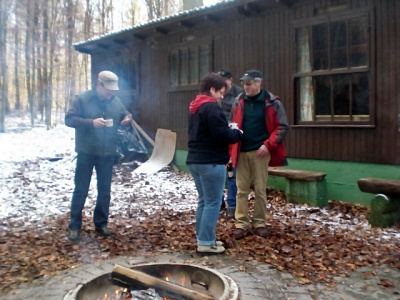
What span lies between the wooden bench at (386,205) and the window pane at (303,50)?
292 cm

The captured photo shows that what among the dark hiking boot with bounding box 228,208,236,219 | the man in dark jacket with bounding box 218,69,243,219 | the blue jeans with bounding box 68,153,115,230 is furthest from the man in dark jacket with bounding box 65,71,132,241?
the dark hiking boot with bounding box 228,208,236,219

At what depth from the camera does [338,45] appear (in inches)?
293

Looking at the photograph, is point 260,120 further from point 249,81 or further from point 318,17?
point 318,17

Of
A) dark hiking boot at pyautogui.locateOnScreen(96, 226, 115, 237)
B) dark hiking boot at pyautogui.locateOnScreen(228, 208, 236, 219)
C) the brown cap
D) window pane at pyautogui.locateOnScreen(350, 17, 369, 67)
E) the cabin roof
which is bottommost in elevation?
dark hiking boot at pyautogui.locateOnScreen(96, 226, 115, 237)

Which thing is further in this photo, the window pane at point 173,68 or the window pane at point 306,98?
the window pane at point 173,68

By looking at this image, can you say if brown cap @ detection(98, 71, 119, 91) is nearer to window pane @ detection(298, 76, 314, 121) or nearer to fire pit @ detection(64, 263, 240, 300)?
fire pit @ detection(64, 263, 240, 300)

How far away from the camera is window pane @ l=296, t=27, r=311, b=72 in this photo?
7.96m

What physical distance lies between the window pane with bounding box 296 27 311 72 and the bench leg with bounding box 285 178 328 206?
7.13 ft

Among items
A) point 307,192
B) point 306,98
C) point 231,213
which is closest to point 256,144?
point 231,213

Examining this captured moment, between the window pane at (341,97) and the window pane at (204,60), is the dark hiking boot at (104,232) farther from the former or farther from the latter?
the window pane at (204,60)

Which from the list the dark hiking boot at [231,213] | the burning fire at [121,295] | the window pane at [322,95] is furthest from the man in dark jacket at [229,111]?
the burning fire at [121,295]

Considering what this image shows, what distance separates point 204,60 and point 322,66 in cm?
348

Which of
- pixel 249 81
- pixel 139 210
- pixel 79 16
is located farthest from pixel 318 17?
pixel 79 16

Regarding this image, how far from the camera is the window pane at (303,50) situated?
7.96 metres
